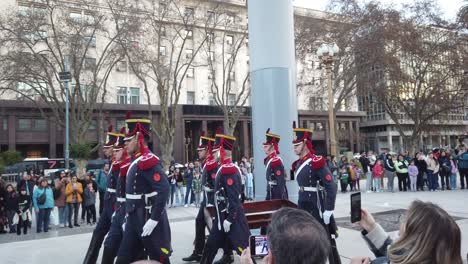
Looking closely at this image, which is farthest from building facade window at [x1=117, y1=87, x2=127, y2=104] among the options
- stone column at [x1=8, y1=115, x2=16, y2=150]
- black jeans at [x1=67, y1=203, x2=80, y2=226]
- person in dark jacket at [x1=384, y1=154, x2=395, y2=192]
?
black jeans at [x1=67, y1=203, x2=80, y2=226]

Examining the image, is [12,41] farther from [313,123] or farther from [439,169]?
[313,123]

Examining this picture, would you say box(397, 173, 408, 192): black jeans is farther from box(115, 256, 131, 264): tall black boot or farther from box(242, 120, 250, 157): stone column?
box(242, 120, 250, 157): stone column

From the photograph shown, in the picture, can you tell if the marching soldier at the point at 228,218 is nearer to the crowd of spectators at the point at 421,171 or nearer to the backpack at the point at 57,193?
the backpack at the point at 57,193

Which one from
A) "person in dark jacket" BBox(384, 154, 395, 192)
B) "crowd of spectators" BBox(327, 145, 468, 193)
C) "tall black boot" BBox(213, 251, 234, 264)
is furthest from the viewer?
"person in dark jacket" BBox(384, 154, 395, 192)

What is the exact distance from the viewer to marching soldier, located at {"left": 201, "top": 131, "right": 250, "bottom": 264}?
6.37 metres

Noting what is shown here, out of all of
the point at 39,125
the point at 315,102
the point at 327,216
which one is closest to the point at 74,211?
the point at 327,216

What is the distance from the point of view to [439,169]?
19828 millimetres

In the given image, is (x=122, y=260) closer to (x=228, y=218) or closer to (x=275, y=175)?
(x=228, y=218)

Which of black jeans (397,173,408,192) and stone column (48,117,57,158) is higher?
stone column (48,117,57,158)

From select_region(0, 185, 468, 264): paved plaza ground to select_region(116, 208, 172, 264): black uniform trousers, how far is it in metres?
2.77

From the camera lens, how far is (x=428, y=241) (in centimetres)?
217

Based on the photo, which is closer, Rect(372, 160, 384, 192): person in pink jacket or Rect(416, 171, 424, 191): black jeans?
Rect(416, 171, 424, 191): black jeans

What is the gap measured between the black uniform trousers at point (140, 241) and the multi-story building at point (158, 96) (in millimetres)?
25609

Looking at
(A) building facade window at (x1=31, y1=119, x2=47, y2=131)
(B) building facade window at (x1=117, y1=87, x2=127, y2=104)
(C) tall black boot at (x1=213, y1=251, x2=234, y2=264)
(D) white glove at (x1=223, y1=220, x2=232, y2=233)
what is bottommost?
(C) tall black boot at (x1=213, y1=251, x2=234, y2=264)
